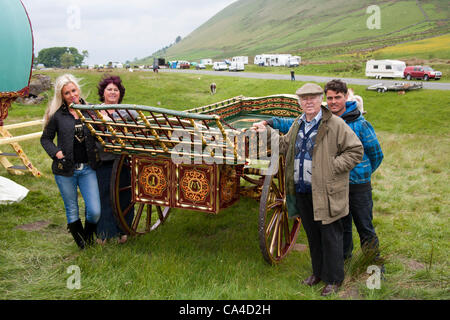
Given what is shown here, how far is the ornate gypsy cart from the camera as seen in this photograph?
353cm

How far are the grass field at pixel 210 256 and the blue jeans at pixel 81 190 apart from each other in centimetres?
45

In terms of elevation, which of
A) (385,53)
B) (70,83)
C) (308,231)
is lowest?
(308,231)

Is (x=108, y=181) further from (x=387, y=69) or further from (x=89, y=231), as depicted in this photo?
(x=387, y=69)

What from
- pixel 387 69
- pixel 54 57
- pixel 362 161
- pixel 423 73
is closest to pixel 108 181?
pixel 362 161

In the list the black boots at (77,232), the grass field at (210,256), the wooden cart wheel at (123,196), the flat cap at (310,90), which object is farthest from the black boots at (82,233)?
the flat cap at (310,90)

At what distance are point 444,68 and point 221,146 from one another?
2918 cm

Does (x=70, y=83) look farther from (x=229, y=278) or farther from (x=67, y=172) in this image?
(x=229, y=278)

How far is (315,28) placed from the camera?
324 feet

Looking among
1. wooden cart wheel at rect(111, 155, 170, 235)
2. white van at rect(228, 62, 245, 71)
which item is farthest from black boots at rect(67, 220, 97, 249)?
white van at rect(228, 62, 245, 71)

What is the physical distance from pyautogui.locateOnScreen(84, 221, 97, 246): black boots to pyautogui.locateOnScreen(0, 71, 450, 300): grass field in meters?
0.18

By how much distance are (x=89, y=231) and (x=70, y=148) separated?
1.01 metres

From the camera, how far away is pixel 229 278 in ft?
12.1

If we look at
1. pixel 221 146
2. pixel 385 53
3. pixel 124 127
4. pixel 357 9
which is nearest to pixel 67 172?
pixel 124 127

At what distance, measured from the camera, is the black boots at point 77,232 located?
416 cm
